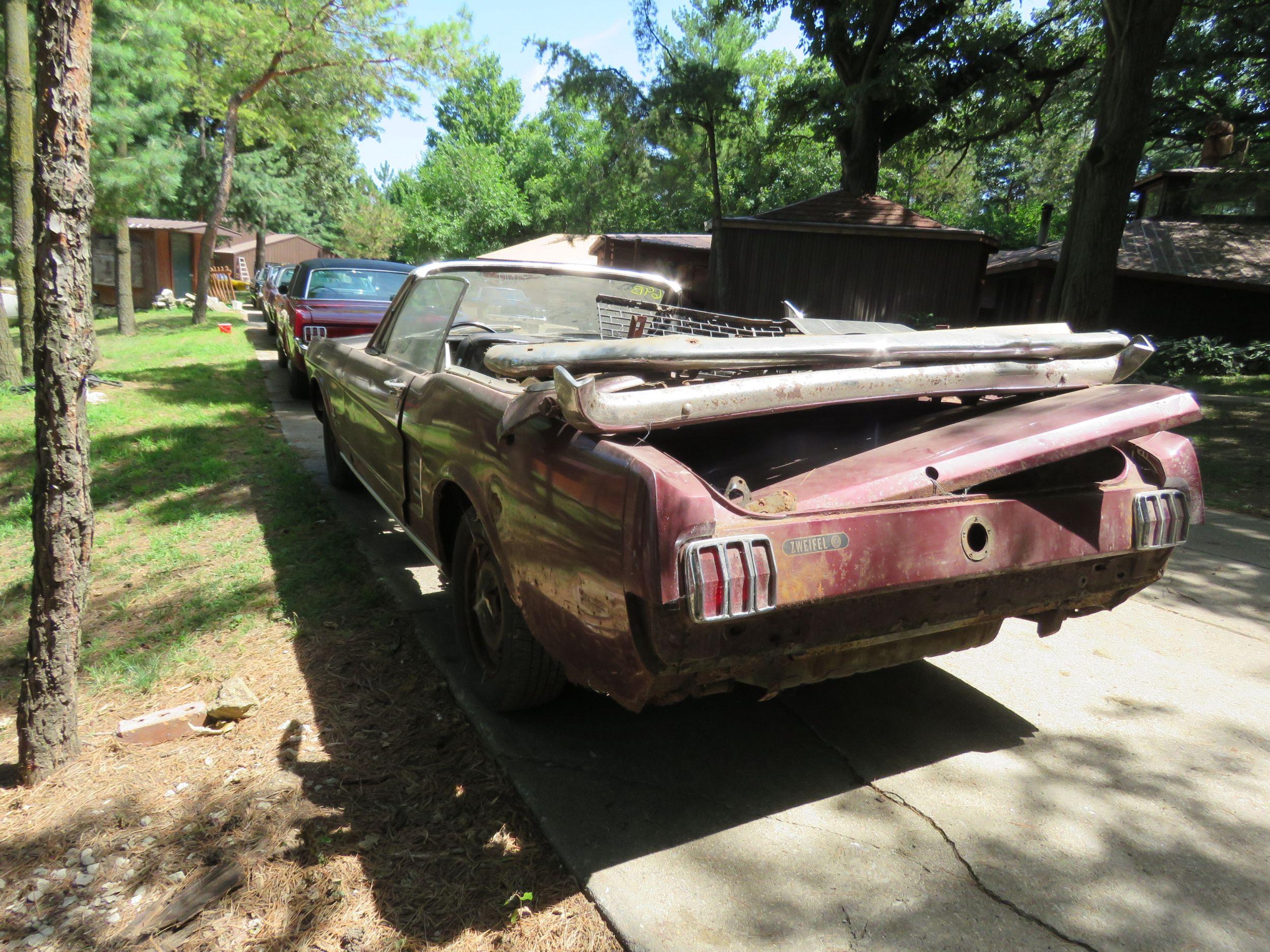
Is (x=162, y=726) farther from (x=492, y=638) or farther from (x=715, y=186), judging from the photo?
(x=715, y=186)

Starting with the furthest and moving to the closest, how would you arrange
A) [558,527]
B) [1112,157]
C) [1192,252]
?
[1192,252], [1112,157], [558,527]

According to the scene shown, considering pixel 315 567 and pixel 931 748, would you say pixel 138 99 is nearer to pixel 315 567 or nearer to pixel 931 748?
pixel 315 567

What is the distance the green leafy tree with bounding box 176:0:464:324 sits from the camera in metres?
16.8

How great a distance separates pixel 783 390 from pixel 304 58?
19.2 meters

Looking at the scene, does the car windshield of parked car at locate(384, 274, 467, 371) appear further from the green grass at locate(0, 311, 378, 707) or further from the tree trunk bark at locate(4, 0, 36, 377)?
the tree trunk bark at locate(4, 0, 36, 377)

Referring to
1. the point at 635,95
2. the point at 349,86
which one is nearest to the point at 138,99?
the point at 349,86

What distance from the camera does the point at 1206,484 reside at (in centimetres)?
746

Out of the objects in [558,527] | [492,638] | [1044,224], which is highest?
[1044,224]

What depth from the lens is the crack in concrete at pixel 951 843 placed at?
6.82 feet

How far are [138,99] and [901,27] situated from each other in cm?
1558

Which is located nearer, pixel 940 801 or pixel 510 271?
pixel 940 801

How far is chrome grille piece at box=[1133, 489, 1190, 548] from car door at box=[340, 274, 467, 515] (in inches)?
109

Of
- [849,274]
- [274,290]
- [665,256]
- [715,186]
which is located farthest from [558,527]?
[665,256]

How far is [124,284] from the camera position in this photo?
17.5 metres
